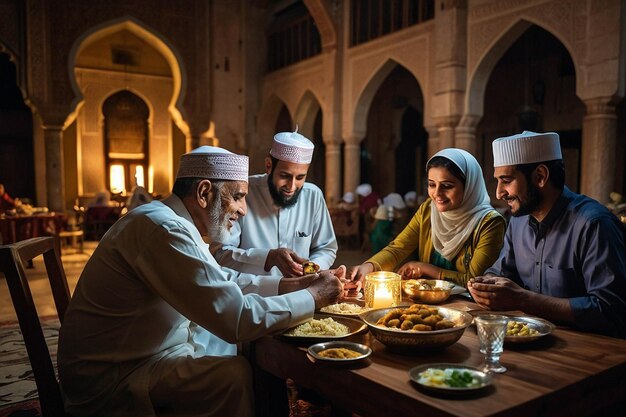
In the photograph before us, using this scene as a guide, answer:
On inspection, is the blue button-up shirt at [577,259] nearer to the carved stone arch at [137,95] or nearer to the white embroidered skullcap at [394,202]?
Result: the white embroidered skullcap at [394,202]

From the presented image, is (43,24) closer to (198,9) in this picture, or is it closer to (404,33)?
(198,9)

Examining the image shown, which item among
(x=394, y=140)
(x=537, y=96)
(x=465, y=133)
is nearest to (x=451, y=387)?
(x=465, y=133)

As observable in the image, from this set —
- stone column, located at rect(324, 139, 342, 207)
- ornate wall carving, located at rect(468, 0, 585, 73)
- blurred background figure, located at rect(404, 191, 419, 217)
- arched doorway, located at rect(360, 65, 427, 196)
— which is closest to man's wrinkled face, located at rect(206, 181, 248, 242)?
ornate wall carving, located at rect(468, 0, 585, 73)

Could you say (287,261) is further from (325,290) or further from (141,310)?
(141,310)

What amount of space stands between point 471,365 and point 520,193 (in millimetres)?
962

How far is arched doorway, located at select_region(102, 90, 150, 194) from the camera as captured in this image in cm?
1669

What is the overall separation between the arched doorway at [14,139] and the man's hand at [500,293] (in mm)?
16654

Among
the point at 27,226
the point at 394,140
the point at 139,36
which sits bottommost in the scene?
the point at 27,226

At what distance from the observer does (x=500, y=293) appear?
191 cm

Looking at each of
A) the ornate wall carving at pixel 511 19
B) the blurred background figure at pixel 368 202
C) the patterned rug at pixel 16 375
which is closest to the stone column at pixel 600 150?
the ornate wall carving at pixel 511 19

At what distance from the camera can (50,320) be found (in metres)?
5.00

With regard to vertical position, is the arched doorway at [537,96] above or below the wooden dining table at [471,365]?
above

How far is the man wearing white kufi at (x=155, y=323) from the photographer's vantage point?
167 centimetres

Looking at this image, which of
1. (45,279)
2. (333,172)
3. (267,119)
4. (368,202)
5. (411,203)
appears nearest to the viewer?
(45,279)
